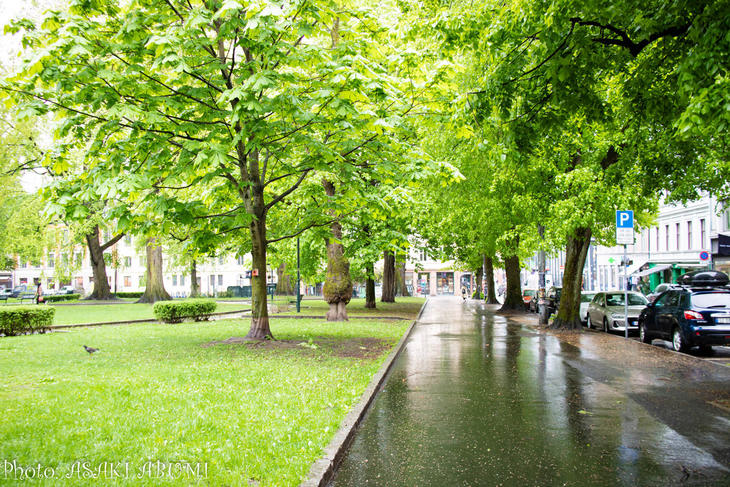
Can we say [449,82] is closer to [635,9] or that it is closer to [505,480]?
[635,9]

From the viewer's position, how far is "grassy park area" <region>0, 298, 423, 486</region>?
4.91 m

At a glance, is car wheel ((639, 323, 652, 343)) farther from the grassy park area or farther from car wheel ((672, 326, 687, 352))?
the grassy park area

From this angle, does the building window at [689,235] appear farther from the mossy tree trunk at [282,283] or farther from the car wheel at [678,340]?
the car wheel at [678,340]

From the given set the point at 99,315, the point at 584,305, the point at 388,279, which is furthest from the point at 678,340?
the point at 388,279

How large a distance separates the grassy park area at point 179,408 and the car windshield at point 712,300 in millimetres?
7817

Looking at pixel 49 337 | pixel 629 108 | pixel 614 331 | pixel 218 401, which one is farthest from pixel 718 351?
pixel 49 337

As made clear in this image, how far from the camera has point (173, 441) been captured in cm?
549

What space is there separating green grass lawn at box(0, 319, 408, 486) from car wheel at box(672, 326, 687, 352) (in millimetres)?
7541

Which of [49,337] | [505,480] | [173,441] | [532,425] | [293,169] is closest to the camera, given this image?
[505,480]

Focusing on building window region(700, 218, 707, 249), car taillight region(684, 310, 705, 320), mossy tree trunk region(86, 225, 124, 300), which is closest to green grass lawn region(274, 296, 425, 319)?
car taillight region(684, 310, 705, 320)

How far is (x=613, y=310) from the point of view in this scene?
2105cm

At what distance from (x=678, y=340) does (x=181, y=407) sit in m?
12.5

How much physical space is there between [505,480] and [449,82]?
10.1 m

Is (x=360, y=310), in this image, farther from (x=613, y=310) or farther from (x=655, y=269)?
(x=655, y=269)
